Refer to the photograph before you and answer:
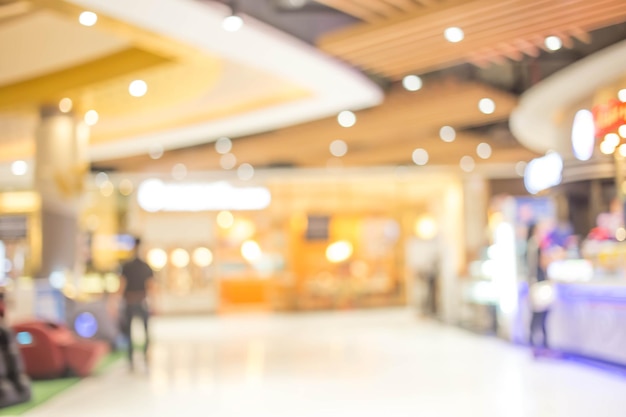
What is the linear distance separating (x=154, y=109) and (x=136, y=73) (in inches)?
97.2

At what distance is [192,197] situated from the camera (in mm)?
19766

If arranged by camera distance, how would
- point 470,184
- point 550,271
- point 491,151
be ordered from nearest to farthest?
point 550,271
point 491,151
point 470,184

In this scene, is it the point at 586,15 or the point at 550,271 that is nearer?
the point at 586,15

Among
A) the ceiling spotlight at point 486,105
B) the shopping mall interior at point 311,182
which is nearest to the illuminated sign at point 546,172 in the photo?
the shopping mall interior at point 311,182

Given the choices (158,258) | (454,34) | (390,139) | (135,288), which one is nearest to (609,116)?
(454,34)

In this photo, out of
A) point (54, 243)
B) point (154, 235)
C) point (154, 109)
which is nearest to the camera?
point (54, 243)

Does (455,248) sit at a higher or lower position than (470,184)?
lower

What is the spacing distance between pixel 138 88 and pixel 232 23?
4464mm

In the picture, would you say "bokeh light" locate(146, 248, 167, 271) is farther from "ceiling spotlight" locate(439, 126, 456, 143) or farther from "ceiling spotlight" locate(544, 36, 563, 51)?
"ceiling spotlight" locate(544, 36, 563, 51)

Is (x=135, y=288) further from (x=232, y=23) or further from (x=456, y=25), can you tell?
(x=456, y=25)

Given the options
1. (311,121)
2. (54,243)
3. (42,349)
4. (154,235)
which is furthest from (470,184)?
(42,349)

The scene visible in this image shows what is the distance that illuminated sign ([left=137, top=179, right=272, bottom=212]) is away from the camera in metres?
19.7

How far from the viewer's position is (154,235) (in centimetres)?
1992

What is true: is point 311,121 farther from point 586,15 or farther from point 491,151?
point 586,15
